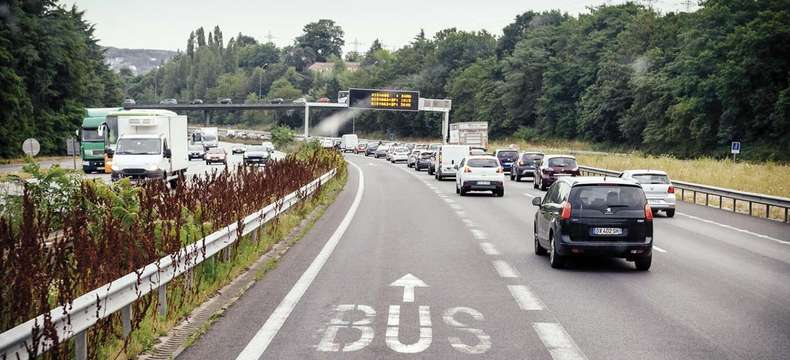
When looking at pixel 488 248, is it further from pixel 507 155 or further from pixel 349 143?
pixel 349 143

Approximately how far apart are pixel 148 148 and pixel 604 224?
27632 mm

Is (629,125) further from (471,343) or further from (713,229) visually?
(471,343)

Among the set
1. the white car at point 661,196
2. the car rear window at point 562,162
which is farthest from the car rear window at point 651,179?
the car rear window at point 562,162

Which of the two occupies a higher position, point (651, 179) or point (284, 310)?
point (651, 179)

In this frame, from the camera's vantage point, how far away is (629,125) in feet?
305

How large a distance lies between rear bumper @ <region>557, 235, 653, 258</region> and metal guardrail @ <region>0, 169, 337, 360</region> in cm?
503

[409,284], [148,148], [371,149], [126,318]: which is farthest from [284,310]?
[371,149]

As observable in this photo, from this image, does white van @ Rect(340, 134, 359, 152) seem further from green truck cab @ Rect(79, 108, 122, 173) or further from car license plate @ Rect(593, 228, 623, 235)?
car license plate @ Rect(593, 228, 623, 235)

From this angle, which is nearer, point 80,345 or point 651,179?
point 80,345

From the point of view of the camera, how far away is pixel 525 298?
11008mm

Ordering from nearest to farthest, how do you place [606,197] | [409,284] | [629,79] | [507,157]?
[409,284] < [606,197] < [507,157] < [629,79]

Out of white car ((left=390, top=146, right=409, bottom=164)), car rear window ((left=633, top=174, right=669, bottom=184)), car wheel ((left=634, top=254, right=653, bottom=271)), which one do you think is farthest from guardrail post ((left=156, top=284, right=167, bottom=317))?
white car ((left=390, top=146, right=409, bottom=164))

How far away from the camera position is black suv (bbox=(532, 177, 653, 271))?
1384 cm

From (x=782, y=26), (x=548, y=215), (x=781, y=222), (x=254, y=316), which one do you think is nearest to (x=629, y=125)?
(x=782, y=26)
